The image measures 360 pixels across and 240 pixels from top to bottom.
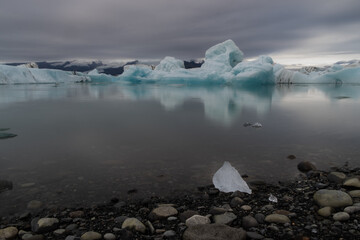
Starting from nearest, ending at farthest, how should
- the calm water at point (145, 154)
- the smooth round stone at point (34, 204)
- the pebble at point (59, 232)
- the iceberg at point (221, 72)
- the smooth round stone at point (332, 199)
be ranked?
the pebble at point (59, 232) < the smooth round stone at point (332, 199) < the smooth round stone at point (34, 204) < the calm water at point (145, 154) < the iceberg at point (221, 72)

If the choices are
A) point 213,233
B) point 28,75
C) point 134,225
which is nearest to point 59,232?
point 134,225

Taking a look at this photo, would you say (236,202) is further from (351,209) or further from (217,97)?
(217,97)

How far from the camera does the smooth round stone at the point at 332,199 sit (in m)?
2.71

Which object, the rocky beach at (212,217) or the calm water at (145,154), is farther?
the calm water at (145,154)

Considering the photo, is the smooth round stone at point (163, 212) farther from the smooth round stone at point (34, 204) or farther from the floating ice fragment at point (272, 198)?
the smooth round stone at point (34, 204)

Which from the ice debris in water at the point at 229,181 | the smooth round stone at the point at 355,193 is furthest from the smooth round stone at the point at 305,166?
the ice debris in water at the point at 229,181

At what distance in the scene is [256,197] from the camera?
3.03 m

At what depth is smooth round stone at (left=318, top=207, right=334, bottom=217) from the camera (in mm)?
2531

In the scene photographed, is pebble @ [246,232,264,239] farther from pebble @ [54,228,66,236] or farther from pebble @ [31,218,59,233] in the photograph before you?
pebble @ [31,218,59,233]

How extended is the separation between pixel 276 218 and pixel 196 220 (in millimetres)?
684

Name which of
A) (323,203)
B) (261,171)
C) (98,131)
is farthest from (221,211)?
(98,131)

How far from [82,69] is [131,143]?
542 feet

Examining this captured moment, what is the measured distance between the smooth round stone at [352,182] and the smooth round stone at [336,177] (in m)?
0.10

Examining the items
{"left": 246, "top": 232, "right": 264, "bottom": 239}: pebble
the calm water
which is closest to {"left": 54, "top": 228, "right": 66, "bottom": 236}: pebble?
the calm water
